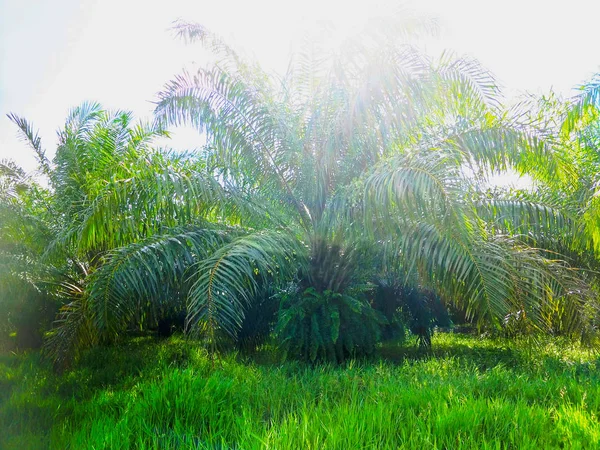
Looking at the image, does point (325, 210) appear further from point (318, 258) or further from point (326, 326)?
point (326, 326)

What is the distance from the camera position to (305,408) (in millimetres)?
3377

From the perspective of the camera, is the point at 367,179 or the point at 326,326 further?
the point at 326,326

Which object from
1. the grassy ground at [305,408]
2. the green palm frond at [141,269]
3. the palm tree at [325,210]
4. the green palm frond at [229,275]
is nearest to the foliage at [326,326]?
the palm tree at [325,210]

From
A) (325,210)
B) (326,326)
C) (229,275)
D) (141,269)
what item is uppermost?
(325,210)

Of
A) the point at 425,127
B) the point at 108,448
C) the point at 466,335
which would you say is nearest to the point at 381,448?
the point at 108,448

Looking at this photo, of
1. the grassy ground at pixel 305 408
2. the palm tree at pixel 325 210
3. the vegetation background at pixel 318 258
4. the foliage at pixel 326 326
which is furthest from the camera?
the foliage at pixel 326 326

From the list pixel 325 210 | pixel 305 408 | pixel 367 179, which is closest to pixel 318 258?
pixel 325 210

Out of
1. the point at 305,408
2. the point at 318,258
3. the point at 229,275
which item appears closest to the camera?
the point at 305,408

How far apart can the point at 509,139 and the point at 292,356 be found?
3.35m

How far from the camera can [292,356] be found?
5.79m

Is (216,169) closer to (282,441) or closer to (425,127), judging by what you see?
(425,127)

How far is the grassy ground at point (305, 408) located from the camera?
2824 mm

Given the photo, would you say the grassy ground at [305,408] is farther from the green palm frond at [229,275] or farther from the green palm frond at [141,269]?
the green palm frond at [141,269]

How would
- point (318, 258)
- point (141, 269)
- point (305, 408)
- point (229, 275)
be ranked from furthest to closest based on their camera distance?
point (318, 258)
point (141, 269)
point (229, 275)
point (305, 408)
